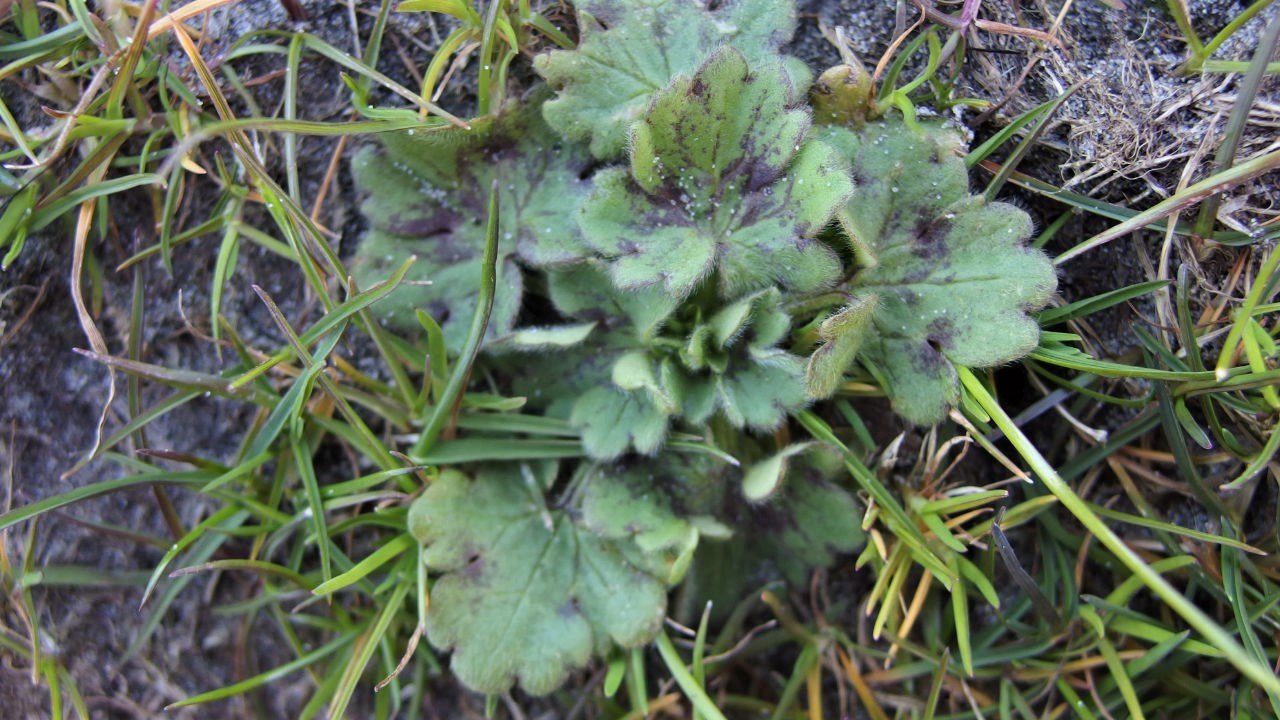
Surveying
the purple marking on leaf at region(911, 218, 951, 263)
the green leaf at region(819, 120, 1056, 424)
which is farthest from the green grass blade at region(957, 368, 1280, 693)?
the purple marking on leaf at region(911, 218, 951, 263)

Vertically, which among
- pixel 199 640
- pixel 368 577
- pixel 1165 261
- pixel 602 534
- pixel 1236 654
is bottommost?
pixel 199 640

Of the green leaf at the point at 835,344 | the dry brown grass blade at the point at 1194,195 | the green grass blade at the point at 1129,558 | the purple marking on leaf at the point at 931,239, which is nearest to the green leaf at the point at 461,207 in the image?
the green leaf at the point at 835,344

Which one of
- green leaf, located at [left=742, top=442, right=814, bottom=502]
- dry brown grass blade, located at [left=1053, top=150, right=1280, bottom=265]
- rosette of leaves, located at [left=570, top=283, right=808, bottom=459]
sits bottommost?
green leaf, located at [left=742, top=442, right=814, bottom=502]

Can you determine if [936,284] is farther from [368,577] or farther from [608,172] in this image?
[368,577]

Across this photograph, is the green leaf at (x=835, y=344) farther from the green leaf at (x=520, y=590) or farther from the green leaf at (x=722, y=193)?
the green leaf at (x=520, y=590)

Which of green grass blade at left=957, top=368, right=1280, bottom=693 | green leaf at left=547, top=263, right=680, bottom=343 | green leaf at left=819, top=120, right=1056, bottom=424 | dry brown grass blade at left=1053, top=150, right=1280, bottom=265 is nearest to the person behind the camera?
green grass blade at left=957, top=368, right=1280, bottom=693

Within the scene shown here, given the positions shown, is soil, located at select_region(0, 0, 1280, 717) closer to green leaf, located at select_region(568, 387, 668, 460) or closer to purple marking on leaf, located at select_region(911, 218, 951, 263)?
purple marking on leaf, located at select_region(911, 218, 951, 263)

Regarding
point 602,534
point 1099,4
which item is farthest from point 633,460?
point 1099,4
